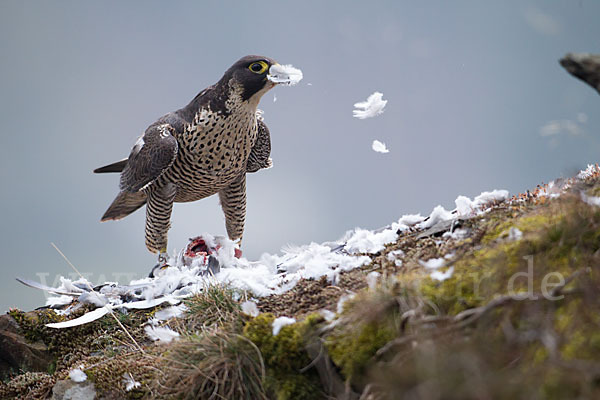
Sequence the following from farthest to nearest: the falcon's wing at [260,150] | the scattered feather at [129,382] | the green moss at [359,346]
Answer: the falcon's wing at [260,150], the scattered feather at [129,382], the green moss at [359,346]

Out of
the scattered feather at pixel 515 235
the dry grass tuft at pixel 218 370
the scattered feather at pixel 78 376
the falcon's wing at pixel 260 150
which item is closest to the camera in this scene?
the scattered feather at pixel 515 235

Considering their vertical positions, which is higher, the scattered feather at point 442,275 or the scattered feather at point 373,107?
the scattered feather at point 373,107

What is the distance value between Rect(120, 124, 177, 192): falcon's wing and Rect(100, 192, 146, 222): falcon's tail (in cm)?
41

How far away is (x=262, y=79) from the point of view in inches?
174

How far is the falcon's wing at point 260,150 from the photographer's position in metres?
5.54

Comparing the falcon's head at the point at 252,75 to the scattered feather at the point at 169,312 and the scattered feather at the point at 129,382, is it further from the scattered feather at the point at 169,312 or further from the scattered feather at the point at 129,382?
the scattered feather at the point at 129,382

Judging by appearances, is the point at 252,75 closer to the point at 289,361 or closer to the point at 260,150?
the point at 260,150

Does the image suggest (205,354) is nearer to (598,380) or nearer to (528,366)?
(528,366)

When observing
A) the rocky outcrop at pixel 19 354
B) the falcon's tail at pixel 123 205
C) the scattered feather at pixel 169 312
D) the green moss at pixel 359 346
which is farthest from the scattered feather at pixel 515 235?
the falcon's tail at pixel 123 205

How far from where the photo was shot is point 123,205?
5.95m

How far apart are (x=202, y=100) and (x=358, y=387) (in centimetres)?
362

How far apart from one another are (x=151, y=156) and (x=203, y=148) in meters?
0.56

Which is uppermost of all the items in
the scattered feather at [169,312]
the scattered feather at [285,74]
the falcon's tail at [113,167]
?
the scattered feather at [285,74]

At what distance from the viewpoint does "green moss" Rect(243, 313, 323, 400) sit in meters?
1.85
